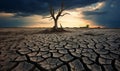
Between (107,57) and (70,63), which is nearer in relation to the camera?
(70,63)

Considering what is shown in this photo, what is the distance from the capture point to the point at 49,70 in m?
A: 2.30

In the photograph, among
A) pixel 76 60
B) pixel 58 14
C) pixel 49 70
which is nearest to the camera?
pixel 49 70

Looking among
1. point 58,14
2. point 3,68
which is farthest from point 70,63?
point 58,14

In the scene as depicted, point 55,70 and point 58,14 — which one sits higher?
point 58,14

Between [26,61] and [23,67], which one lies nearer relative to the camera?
[23,67]

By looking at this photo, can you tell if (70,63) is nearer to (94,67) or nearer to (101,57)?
(94,67)

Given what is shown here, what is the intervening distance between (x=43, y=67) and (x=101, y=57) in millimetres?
1463

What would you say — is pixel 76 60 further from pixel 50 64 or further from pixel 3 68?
pixel 3 68

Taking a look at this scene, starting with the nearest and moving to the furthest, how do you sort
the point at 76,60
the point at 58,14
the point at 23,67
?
the point at 23,67
the point at 76,60
the point at 58,14

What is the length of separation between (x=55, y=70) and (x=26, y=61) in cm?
84

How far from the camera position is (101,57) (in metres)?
2.92

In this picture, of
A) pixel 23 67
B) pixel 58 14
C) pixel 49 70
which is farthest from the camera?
pixel 58 14

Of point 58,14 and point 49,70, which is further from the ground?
point 58,14

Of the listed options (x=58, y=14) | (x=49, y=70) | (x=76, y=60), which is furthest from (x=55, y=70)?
(x=58, y=14)
